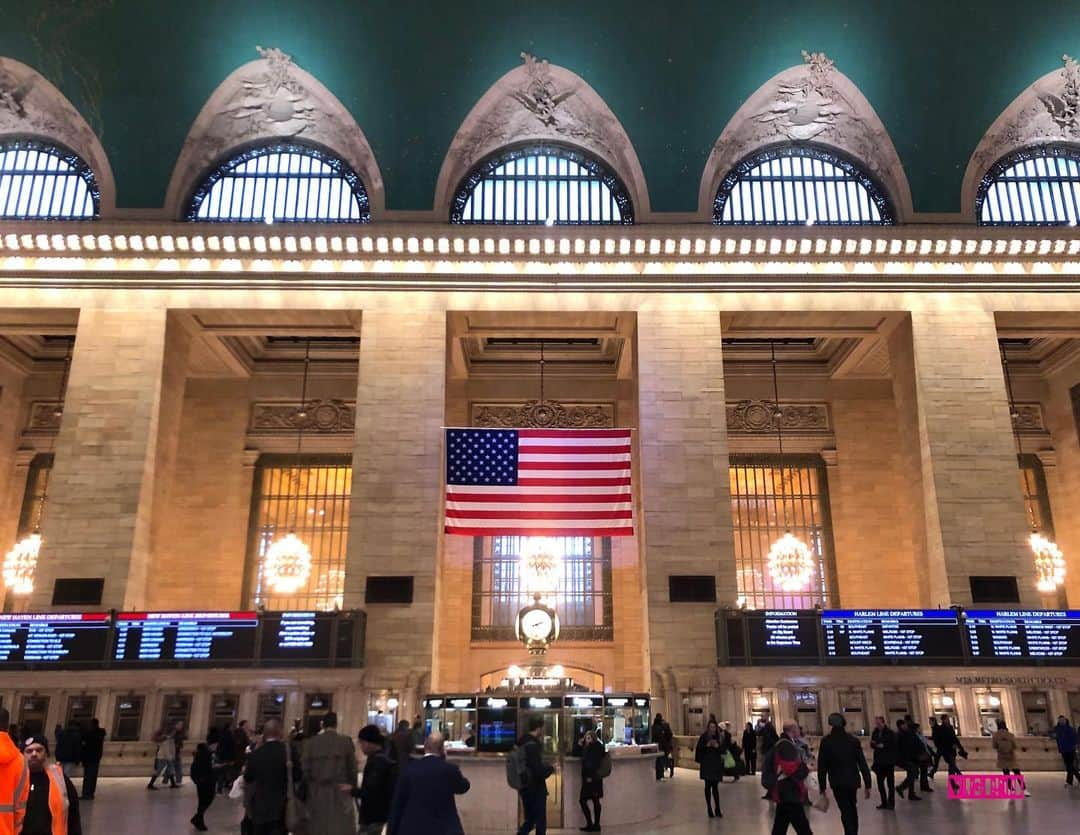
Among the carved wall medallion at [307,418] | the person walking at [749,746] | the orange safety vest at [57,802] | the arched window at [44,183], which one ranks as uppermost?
the arched window at [44,183]

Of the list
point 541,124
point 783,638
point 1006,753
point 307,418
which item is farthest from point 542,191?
point 1006,753

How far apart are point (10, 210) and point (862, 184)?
55.3 feet

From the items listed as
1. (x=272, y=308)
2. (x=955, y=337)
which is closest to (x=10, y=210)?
(x=272, y=308)

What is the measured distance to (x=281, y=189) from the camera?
1717 cm

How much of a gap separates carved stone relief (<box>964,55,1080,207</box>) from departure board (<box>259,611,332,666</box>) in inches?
566

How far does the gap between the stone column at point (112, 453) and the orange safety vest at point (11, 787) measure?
11517 millimetres

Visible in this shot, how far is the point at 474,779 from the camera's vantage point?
7.98 metres

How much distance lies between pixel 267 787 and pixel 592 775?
3391 millimetres

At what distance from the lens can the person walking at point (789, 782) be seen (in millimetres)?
6117

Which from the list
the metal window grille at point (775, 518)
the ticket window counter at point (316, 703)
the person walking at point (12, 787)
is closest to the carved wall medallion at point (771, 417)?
the metal window grille at point (775, 518)

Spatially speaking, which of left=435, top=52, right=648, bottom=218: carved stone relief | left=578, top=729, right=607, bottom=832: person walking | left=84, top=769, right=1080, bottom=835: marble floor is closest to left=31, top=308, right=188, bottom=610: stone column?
left=84, top=769, right=1080, bottom=835: marble floor

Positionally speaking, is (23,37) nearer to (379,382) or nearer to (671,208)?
(379,382)

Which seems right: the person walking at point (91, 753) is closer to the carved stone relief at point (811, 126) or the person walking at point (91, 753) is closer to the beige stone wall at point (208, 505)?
the beige stone wall at point (208, 505)

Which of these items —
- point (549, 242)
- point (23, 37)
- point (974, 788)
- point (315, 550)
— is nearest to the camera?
point (974, 788)
